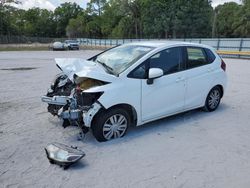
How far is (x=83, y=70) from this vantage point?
4.38 metres

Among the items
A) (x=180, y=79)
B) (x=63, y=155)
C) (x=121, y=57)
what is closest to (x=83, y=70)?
(x=121, y=57)

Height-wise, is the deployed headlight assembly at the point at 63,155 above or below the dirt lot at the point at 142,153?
above

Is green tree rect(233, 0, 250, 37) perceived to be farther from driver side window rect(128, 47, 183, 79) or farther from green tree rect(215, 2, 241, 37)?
driver side window rect(128, 47, 183, 79)

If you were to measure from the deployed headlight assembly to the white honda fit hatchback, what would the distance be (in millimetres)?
564

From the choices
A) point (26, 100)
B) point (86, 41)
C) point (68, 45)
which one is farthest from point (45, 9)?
point (26, 100)

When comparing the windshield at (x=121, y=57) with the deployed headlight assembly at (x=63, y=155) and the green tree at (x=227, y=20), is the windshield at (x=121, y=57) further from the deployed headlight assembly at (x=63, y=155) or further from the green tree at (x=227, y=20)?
the green tree at (x=227, y=20)

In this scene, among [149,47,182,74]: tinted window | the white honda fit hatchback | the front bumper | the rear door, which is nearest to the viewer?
the front bumper

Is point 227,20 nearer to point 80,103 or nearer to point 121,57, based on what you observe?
point 121,57

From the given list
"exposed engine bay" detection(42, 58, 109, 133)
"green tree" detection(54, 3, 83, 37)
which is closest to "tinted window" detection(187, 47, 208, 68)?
"exposed engine bay" detection(42, 58, 109, 133)

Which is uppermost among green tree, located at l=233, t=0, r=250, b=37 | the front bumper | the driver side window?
green tree, located at l=233, t=0, r=250, b=37

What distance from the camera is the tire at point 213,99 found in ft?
19.6

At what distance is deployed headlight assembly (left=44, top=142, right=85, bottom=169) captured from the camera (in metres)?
3.55

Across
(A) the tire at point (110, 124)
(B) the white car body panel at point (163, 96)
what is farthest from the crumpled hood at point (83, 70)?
(B) the white car body panel at point (163, 96)

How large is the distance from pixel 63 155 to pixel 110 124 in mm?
1003
